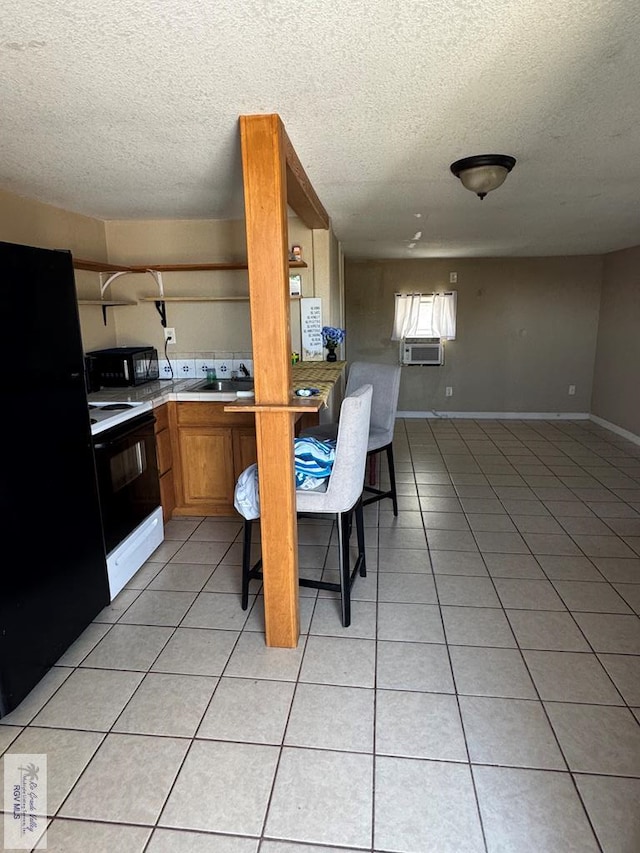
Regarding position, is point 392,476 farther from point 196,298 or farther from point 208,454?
point 196,298

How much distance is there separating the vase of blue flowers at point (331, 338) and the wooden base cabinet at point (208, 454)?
0.94 m

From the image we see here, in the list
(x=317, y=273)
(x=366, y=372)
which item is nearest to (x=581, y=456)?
(x=366, y=372)

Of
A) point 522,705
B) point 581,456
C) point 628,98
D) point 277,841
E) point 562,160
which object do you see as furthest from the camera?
point 581,456

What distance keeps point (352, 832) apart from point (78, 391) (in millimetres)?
1780

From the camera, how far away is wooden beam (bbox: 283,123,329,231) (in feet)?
6.84

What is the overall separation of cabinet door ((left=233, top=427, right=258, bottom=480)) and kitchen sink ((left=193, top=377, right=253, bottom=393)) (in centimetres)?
Result: 35

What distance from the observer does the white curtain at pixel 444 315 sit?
625 centimetres

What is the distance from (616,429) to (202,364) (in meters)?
4.49

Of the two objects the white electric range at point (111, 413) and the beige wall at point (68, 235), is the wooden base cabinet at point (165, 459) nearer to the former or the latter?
the white electric range at point (111, 413)

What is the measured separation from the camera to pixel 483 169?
88.2 inches

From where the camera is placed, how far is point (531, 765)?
157 centimetres

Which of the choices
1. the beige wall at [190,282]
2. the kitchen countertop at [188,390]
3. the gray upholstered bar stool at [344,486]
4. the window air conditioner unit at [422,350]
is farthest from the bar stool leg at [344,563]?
the window air conditioner unit at [422,350]

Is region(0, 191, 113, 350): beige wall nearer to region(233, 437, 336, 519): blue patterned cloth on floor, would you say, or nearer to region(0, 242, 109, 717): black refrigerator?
region(0, 242, 109, 717): black refrigerator

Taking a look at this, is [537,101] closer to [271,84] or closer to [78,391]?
[271,84]
